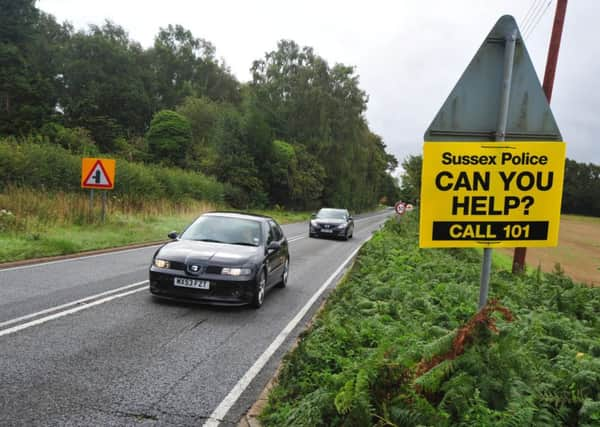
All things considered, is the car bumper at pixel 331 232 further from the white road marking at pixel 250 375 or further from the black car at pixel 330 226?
the white road marking at pixel 250 375

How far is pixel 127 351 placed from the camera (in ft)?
17.7

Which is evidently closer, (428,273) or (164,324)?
(164,324)

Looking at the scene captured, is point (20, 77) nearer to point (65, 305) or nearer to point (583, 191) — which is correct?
point (65, 305)

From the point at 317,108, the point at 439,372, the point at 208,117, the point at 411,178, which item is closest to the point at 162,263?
the point at 439,372

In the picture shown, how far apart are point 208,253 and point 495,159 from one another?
18.6 ft

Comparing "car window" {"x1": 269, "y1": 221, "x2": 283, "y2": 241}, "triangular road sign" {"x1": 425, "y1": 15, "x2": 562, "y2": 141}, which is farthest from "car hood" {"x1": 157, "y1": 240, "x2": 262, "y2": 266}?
"triangular road sign" {"x1": 425, "y1": 15, "x2": 562, "y2": 141}

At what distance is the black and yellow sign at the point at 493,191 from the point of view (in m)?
2.96

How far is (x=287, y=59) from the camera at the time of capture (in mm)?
57562

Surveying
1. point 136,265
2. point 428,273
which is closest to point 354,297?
point 428,273

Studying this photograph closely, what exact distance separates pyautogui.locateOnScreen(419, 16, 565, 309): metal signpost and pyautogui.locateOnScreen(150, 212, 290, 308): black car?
5.04 metres

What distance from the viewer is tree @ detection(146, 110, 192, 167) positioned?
48831 mm

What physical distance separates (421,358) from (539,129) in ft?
6.02

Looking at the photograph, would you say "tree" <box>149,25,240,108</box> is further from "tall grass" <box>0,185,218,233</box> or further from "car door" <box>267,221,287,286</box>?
"car door" <box>267,221,287,286</box>

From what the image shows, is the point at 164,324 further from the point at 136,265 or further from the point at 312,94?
the point at 312,94
